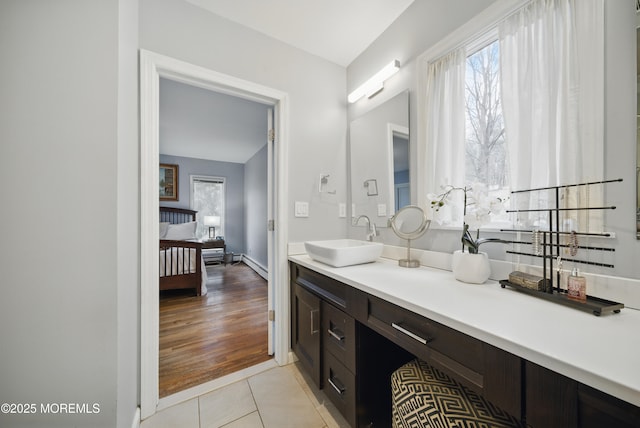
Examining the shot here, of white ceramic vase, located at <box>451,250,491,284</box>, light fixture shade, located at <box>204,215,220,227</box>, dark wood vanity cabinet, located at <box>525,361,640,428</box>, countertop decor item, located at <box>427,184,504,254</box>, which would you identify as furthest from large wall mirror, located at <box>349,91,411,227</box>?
light fixture shade, located at <box>204,215,220,227</box>

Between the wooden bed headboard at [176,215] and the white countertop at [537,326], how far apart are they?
5.35 m

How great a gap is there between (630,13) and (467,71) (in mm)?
582

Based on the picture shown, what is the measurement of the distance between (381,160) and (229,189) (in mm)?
5001

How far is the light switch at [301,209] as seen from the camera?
187 cm

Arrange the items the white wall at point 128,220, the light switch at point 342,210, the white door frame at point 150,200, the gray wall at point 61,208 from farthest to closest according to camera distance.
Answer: the light switch at point 342,210, the white door frame at point 150,200, the white wall at point 128,220, the gray wall at point 61,208

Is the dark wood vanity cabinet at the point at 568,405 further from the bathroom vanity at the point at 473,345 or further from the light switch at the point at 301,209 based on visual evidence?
the light switch at the point at 301,209

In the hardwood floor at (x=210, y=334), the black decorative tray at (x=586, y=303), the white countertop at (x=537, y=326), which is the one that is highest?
the black decorative tray at (x=586, y=303)

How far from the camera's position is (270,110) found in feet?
6.33

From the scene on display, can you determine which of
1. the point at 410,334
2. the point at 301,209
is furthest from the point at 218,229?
the point at 410,334

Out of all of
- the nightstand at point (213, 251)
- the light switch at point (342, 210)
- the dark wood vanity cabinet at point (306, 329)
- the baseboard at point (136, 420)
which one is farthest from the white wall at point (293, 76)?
the nightstand at point (213, 251)

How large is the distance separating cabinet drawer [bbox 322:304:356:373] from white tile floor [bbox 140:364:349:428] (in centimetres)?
37

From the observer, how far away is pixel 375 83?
5.90 ft

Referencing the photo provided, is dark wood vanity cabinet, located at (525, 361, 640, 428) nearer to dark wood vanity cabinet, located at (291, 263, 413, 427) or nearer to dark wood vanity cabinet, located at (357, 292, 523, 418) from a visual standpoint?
dark wood vanity cabinet, located at (357, 292, 523, 418)

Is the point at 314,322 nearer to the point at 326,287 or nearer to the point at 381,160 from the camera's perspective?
the point at 326,287
